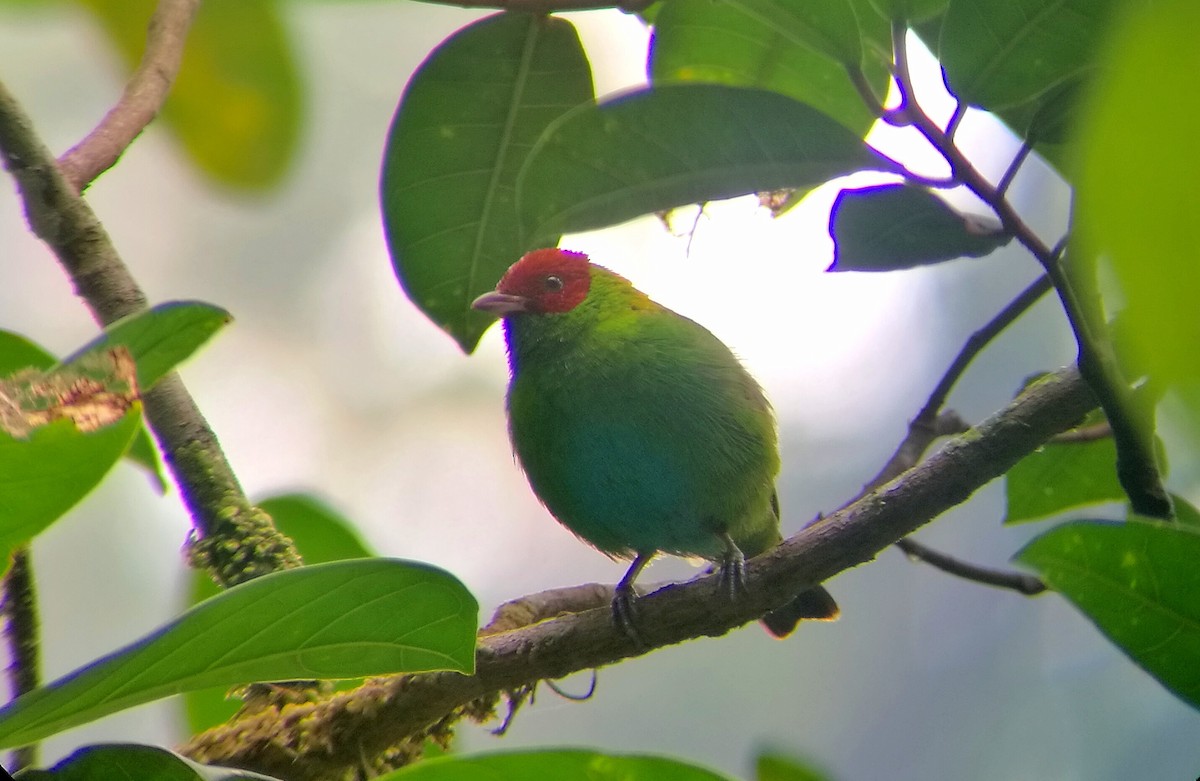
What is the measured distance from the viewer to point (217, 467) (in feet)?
4.81

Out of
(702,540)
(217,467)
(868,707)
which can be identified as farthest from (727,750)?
(217,467)

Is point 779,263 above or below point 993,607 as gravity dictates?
above

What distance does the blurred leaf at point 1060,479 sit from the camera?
153cm

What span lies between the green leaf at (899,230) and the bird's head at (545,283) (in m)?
0.80

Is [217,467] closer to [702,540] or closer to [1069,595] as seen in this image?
[702,540]

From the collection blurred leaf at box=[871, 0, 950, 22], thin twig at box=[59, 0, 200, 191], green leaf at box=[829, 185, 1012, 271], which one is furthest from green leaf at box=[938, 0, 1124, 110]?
thin twig at box=[59, 0, 200, 191]

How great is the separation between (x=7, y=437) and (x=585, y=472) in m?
0.99

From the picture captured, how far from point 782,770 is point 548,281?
983 mm

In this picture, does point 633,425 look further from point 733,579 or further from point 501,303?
→ point 733,579

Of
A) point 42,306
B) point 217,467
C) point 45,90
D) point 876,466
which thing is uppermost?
point 45,90

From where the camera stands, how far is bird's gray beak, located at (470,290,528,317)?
1640mm

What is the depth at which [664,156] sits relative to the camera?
1.15 meters

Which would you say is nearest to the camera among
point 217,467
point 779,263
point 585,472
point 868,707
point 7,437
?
point 7,437

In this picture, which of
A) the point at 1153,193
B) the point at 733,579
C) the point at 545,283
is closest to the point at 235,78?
the point at 545,283
